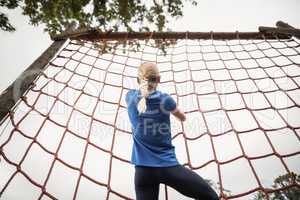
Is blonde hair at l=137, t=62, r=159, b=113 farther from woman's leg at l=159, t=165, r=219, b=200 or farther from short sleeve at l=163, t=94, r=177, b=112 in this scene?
woman's leg at l=159, t=165, r=219, b=200

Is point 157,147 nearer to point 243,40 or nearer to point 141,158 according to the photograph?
point 141,158

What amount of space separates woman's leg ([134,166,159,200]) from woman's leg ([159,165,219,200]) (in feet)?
0.16

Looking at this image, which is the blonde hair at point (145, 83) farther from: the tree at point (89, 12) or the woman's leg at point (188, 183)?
the tree at point (89, 12)

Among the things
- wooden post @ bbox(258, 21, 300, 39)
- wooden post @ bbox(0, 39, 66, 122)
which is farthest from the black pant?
wooden post @ bbox(258, 21, 300, 39)

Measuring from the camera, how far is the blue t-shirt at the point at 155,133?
4.71 feet

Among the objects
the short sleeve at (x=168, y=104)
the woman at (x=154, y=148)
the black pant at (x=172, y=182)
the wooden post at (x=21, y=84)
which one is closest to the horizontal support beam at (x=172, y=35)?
the wooden post at (x=21, y=84)

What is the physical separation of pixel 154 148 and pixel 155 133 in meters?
0.07

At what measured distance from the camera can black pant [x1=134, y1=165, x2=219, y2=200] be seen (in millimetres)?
1352

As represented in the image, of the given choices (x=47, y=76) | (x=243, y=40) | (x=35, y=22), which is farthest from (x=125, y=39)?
(x=35, y=22)

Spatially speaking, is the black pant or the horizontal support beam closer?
the black pant

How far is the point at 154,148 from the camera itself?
146cm

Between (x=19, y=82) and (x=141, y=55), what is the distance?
62.9 inches

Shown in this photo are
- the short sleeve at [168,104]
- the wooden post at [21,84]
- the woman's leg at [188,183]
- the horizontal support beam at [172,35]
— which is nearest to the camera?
the woman's leg at [188,183]

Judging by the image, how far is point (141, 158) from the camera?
145 cm
